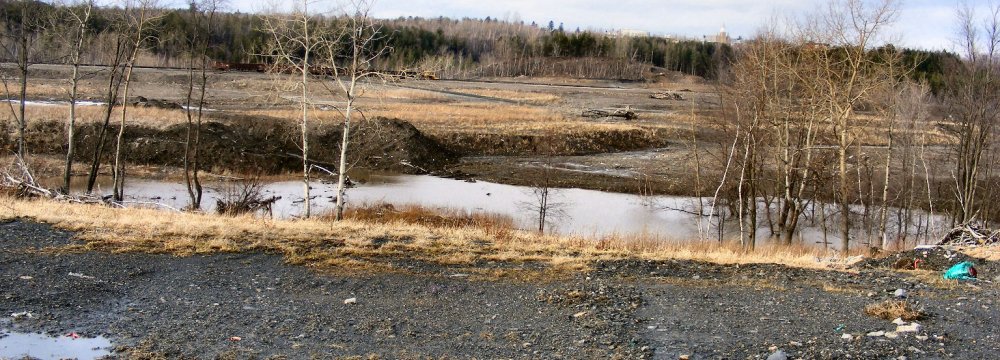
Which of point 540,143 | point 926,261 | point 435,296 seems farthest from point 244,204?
point 540,143

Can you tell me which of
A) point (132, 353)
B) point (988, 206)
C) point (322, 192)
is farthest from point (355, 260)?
point (988, 206)

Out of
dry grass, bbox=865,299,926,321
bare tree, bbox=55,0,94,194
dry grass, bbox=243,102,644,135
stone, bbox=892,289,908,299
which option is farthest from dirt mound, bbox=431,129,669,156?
dry grass, bbox=865,299,926,321

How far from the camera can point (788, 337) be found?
8445 millimetres

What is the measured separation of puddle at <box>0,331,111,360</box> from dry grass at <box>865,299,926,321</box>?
8.63 meters

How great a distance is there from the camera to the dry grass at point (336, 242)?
12.6m

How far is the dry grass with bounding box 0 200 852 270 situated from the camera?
12.6 meters

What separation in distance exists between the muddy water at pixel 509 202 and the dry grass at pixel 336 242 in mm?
8581

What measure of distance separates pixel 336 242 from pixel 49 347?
6435 mm

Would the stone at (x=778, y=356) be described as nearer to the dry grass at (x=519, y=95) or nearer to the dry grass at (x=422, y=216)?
the dry grass at (x=422, y=216)

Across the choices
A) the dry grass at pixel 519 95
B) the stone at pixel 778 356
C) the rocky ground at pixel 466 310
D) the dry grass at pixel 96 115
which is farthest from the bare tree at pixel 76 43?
the dry grass at pixel 519 95

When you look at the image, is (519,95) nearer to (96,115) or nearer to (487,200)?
(96,115)

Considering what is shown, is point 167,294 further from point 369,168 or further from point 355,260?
point 369,168

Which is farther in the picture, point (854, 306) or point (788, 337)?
point (854, 306)

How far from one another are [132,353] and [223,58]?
294ft
